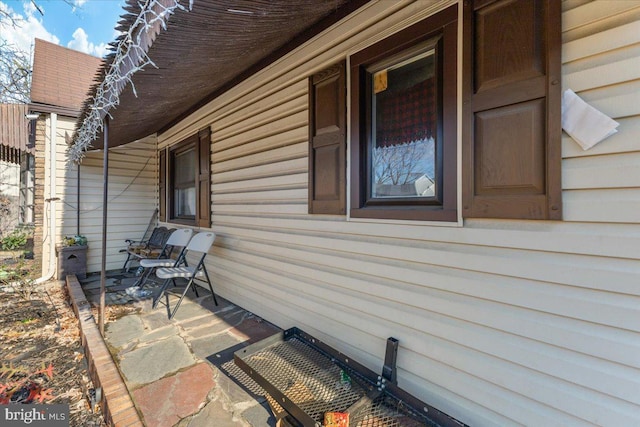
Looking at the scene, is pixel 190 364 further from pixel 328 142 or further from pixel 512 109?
pixel 512 109

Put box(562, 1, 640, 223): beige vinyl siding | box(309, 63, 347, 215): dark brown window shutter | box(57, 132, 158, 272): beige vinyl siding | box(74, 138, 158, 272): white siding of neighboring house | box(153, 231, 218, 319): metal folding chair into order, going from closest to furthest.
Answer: box(562, 1, 640, 223): beige vinyl siding < box(309, 63, 347, 215): dark brown window shutter < box(153, 231, 218, 319): metal folding chair < box(57, 132, 158, 272): beige vinyl siding < box(74, 138, 158, 272): white siding of neighboring house

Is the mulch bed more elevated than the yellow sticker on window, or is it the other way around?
the yellow sticker on window

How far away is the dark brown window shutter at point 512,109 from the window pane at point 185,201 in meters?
4.29

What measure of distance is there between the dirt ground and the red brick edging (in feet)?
0.28

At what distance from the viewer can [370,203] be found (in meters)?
2.01

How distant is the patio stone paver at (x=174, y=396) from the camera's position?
167 centimetres

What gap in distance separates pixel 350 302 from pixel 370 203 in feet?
2.41

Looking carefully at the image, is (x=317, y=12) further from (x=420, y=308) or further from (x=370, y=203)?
(x=420, y=308)

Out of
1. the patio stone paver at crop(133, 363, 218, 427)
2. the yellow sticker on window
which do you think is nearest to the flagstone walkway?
the patio stone paver at crop(133, 363, 218, 427)

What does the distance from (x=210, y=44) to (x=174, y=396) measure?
2339 mm

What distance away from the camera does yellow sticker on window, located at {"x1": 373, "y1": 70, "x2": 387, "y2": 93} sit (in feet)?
6.47

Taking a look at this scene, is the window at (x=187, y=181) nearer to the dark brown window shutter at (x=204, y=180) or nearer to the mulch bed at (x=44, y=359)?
the dark brown window shutter at (x=204, y=180)

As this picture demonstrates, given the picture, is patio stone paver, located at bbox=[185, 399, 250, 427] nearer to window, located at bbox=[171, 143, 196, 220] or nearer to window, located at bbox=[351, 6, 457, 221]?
window, located at bbox=[351, 6, 457, 221]

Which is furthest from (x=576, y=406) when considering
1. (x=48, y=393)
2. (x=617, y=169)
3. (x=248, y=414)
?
(x=48, y=393)
